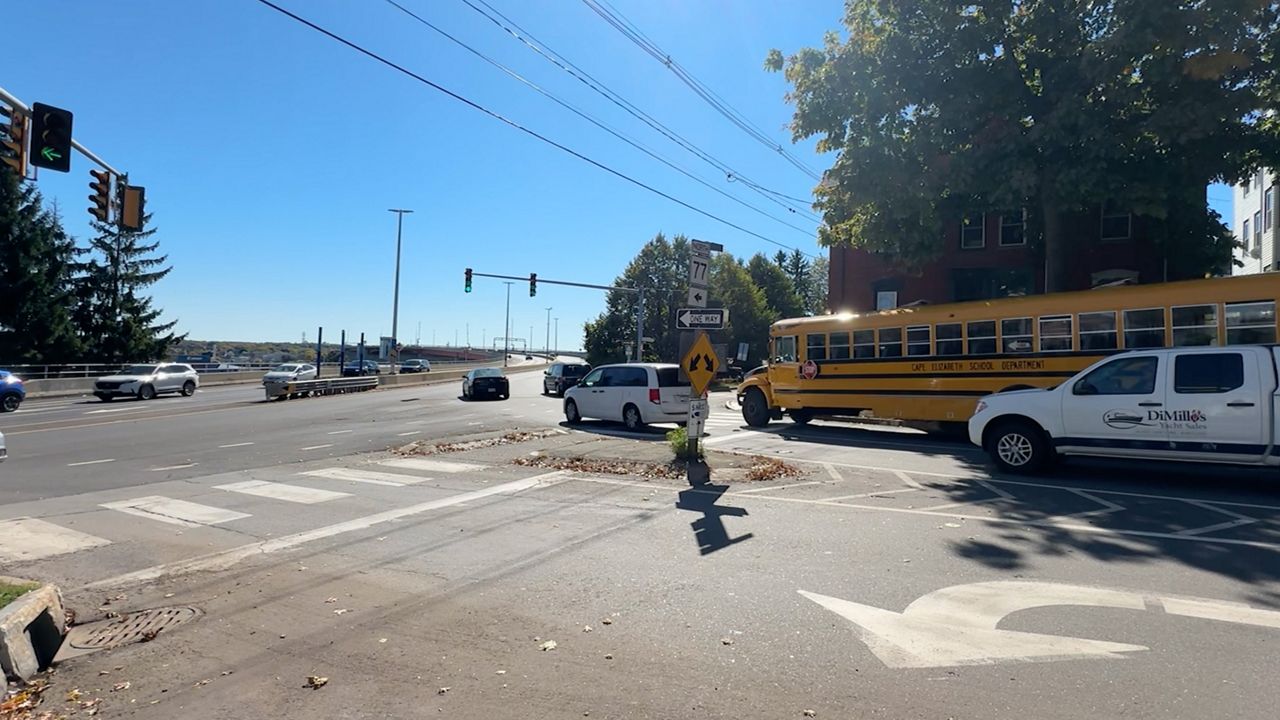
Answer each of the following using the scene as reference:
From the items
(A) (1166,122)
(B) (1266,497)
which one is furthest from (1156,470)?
(A) (1166,122)

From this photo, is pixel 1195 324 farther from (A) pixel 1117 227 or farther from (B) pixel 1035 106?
(A) pixel 1117 227

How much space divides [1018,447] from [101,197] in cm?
1724

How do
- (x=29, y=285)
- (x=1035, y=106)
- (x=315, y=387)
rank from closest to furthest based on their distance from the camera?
(x=1035, y=106)
(x=315, y=387)
(x=29, y=285)

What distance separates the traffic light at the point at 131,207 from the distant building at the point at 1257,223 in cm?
3588

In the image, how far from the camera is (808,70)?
65.5ft

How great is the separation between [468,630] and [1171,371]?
9.23m

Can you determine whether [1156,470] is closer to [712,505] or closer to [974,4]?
[712,505]

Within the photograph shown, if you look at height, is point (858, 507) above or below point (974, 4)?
below

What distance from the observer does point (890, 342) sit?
1714 cm

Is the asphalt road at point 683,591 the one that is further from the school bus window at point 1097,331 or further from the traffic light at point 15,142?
the traffic light at point 15,142

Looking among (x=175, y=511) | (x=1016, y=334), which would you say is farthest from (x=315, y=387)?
(x=1016, y=334)

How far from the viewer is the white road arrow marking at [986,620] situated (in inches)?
172

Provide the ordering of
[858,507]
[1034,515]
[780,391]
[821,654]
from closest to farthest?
1. [821,654]
2. [1034,515]
3. [858,507]
4. [780,391]

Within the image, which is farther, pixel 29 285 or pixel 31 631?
pixel 29 285
